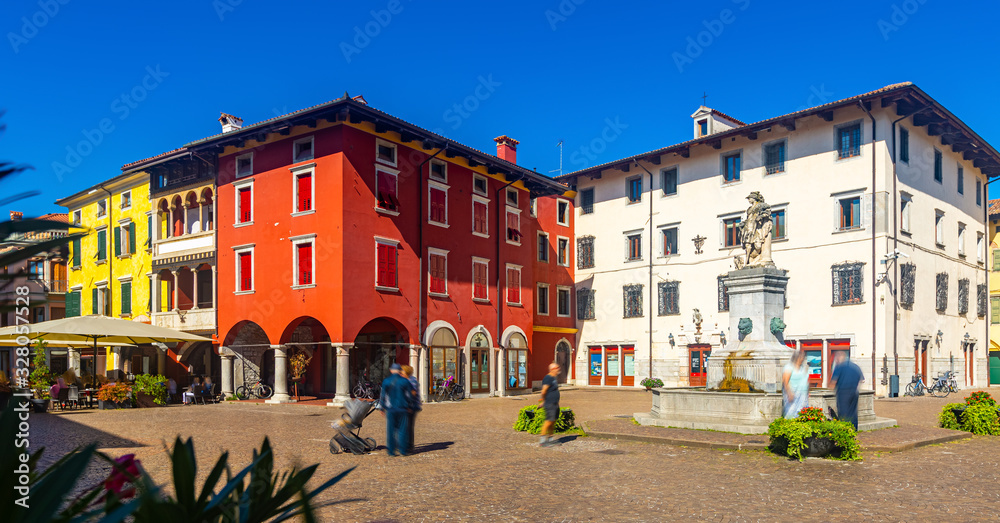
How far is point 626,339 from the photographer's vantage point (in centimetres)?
3947

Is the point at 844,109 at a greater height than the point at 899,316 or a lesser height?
greater

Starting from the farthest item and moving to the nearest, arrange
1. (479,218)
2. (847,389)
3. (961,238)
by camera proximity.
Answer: (961,238)
(479,218)
(847,389)

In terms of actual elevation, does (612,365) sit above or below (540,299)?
below

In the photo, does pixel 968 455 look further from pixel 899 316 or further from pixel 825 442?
pixel 899 316

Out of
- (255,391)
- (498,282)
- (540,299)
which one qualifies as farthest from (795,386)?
(540,299)

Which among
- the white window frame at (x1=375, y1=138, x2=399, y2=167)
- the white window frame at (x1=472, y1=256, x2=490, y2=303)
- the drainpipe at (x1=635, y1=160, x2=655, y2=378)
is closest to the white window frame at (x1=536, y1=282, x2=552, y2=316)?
the drainpipe at (x1=635, y1=160, x2=655, y2=378)

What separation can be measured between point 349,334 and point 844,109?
2290 centimetres

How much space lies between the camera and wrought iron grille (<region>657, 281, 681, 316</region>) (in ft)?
123

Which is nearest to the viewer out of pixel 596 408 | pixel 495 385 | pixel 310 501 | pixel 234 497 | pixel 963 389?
pixel 310 501

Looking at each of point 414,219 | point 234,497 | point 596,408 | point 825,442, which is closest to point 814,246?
point 596,408

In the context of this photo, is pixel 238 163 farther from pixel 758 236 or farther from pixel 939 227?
pixel 939 227

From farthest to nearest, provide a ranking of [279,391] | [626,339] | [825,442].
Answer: [626,339], [279,391], [825,442]

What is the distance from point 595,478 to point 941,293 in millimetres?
30867

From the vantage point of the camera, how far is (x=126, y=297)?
113ft
